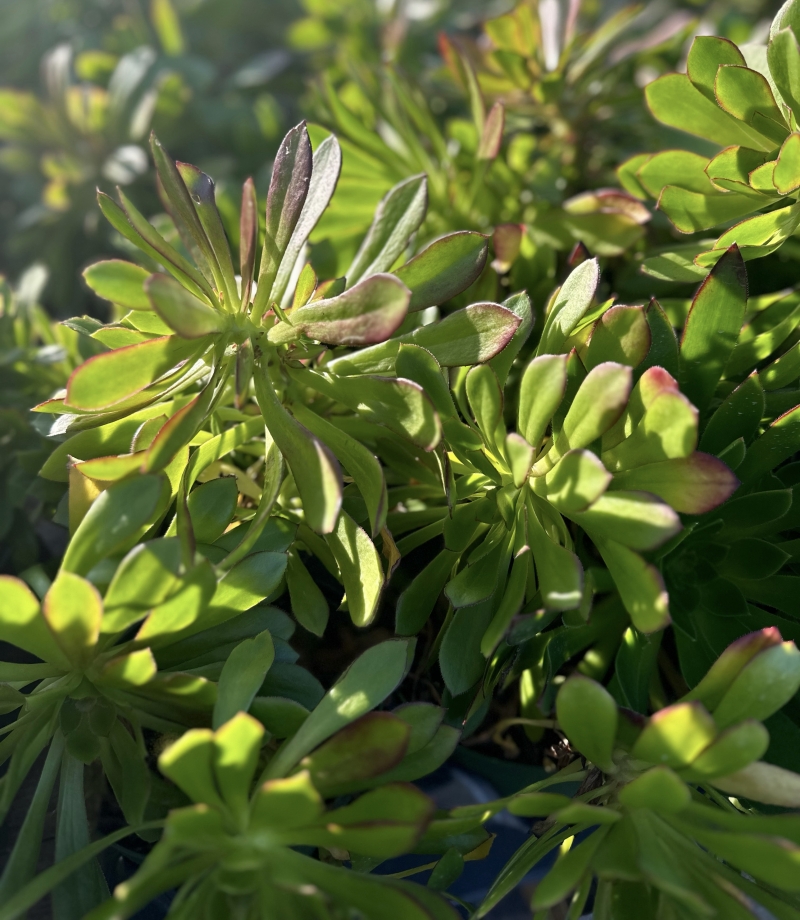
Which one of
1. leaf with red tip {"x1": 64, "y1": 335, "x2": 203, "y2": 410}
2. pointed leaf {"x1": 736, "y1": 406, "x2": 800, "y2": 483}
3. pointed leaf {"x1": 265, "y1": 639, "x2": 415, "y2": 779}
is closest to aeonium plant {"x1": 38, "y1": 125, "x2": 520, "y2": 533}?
leaf with red tip {"x1": 64, "y1": 335, "x2": 203, "y2": 410}

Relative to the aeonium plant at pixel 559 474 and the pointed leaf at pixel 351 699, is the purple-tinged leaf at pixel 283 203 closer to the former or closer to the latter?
the aeonium plant at pixel 559 474

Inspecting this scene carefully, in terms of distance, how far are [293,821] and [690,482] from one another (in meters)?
0.31

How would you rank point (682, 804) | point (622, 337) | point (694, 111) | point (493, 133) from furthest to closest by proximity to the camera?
1. point (493, 133)
2. point (694, 111)
3. point (622, 337)
4. point (682, 804)

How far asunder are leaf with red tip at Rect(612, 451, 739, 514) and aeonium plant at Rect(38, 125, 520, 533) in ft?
0.45

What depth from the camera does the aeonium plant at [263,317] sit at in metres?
0.48

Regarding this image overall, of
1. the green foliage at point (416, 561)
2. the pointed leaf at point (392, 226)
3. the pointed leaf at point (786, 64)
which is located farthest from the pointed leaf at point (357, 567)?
the pointed leaf at point (786, 64)

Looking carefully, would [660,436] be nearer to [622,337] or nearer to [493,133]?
[622,337]

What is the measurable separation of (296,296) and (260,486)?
18cm

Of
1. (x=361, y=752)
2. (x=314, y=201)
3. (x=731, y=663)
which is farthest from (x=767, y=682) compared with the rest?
(x=314, y=201)

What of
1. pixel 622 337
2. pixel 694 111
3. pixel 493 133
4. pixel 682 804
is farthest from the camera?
pixel 493 133

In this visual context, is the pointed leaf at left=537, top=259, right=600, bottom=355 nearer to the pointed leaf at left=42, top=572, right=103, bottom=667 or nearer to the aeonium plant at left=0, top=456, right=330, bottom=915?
Result: the aeonium plant at left=0, top=456, right=330, bottom=915

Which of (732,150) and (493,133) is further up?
(493,133)

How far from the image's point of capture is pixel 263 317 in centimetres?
57

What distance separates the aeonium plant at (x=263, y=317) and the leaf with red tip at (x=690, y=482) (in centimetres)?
14
